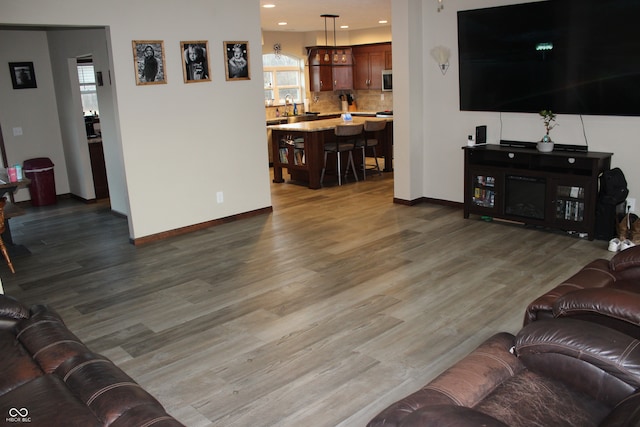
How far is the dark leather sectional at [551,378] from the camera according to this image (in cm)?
191

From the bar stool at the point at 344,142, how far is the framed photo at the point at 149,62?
317cm

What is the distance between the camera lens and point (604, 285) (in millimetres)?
2953

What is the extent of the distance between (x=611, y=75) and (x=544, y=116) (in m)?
0.68

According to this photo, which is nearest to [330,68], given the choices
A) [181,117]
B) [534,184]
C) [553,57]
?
[181,117]

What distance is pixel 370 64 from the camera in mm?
12055

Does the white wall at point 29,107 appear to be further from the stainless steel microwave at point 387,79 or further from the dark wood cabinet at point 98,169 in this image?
the stainless steel microwave at point 387,79

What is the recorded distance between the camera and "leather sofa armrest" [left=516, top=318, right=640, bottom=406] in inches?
79.3

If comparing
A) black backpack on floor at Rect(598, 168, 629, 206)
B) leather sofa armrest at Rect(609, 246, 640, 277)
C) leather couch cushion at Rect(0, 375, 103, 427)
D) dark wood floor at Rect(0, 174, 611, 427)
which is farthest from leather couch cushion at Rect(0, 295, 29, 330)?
black backpack on floor at Rect(598, 168, 629, 206)

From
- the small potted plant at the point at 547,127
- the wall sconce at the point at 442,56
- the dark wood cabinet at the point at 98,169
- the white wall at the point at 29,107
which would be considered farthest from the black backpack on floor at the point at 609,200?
the white wall at the point at 29,107

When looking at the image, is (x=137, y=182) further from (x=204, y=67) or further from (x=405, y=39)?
(x=405, y=39)

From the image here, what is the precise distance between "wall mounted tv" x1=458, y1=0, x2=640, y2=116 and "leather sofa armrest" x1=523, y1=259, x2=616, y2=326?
2.44 m

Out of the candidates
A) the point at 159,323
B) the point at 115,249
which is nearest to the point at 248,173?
the point at 115,249

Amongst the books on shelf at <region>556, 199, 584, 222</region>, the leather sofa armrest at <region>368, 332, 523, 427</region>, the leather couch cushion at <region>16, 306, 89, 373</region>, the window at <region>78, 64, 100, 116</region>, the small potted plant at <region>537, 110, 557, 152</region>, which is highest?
the window at <region>78, 64, 100, 116</region>

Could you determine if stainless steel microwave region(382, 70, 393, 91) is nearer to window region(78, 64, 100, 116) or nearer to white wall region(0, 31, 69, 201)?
window region(78, 64, 100, 116)
